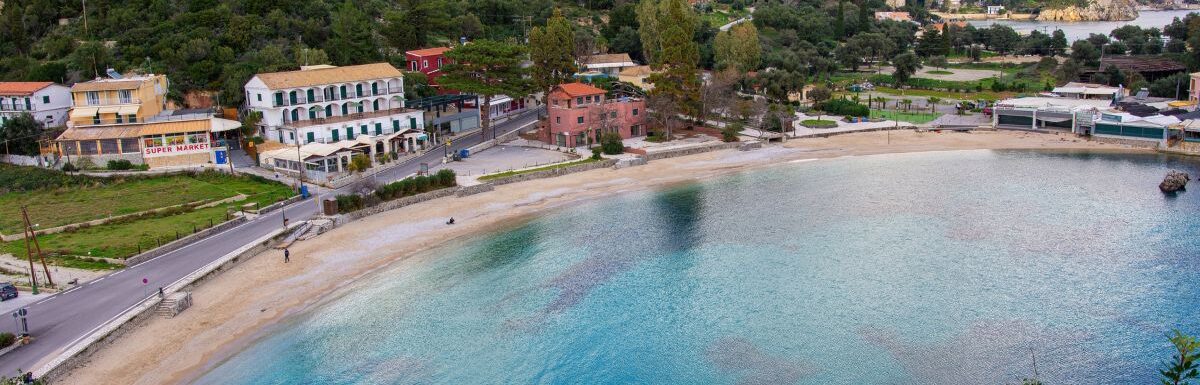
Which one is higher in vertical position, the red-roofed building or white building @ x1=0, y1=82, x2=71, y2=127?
the red-roofed building

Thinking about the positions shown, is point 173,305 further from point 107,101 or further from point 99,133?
point 107,101

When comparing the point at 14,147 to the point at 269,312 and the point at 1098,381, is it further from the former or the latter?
the point at 1098,381

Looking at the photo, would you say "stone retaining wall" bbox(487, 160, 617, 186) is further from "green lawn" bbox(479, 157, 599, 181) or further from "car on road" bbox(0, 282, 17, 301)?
"car on road" bbox(0, 282, 17, 301)

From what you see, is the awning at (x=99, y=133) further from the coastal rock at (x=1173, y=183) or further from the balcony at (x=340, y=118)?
the coastal rock at (x=1173, y=183)

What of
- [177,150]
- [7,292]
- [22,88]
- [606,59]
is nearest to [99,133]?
[177,150]

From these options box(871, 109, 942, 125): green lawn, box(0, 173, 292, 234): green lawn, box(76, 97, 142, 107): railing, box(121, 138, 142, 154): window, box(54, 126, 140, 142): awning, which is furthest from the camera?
box(871, 109, 942, 125): green lawn

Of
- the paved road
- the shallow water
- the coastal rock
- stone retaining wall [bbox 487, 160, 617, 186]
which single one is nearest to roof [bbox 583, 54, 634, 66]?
stone retaining wall [bbox 487, 160, 617, 186]
